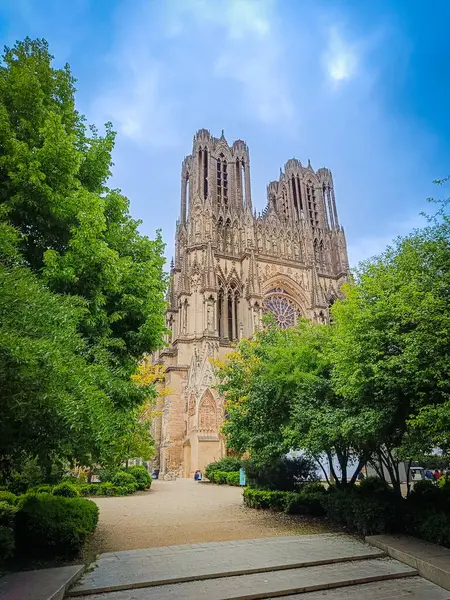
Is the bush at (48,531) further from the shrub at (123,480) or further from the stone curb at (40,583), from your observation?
the shrub at (123,480)

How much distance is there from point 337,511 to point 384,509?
162 centimetres

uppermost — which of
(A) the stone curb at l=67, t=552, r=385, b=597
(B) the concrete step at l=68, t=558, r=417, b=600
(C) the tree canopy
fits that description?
(C) the tree canopy

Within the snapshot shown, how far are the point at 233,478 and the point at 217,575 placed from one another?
18.1 metres

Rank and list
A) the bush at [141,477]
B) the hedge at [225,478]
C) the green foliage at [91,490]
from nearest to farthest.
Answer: the green foliage at [91,490] → the bush at [141,477] → the hedge at [225,478]

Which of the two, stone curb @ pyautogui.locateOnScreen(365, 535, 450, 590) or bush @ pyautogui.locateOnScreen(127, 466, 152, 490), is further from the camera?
bush @ pyautogui.locateOnScreen(127, 466, 152, 490)

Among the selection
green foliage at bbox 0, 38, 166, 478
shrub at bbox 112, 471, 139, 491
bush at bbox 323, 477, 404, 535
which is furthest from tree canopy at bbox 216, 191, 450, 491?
shrub at bbox 112, 471, 139, 491

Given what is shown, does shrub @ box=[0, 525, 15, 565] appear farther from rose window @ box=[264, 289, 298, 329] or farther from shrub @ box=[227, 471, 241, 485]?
rose window @ box=[264, 289, 298, 329]

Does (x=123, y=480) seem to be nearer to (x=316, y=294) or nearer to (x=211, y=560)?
(x=211, y=560)

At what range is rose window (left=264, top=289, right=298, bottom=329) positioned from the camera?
39.4m

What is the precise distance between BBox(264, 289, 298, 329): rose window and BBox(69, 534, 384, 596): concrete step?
102 ft

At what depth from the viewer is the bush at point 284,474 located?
46.9 ft

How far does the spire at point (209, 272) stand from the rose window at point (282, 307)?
6864 mm

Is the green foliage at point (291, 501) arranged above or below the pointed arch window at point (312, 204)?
below

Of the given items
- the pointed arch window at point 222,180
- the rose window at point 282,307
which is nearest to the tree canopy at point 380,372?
the rose window at point 282,307
